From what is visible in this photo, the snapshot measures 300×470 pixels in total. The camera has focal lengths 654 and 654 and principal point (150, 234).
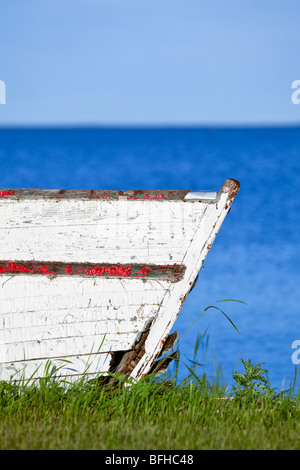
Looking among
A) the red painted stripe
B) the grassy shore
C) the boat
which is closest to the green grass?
the grassy shore

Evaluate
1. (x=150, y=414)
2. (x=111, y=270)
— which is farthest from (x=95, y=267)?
(x=150, y=414)

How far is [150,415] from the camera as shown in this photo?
3.31 meters

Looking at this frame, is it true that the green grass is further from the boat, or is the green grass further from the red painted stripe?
the red painted stripe

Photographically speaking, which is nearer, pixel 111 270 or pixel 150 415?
pixel 150 415

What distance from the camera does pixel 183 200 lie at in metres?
3.46

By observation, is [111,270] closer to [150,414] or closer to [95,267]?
[95,267]

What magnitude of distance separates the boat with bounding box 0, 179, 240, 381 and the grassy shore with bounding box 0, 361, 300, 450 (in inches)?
5.7

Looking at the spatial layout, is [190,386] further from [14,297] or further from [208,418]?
[14,297]

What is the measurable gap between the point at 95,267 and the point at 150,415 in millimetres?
819

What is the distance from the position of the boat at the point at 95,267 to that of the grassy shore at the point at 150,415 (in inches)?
5.7

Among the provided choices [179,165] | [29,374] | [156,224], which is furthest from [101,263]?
[179,165]
